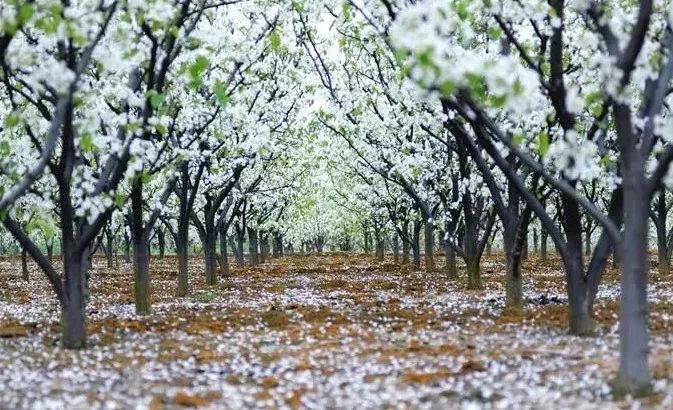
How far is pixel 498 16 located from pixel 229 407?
566 cm

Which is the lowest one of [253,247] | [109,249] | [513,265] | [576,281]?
[576,281]

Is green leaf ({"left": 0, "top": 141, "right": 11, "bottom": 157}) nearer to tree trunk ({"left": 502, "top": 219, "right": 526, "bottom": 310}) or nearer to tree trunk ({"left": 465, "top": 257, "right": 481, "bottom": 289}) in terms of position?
tree trunk ({"left": 502, "top": 219, "right": 526, "bottom": 310})

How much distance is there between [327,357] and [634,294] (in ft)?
13.0

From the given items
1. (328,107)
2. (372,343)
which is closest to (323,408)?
(372,343)

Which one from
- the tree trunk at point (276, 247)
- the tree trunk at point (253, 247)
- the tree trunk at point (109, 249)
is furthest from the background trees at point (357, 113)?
the tree trunk at point (276, 247)

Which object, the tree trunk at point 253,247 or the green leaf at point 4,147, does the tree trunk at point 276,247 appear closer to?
the tree trunk at point 253,247

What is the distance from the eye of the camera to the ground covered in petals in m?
7.40

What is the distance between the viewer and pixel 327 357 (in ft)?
31.7

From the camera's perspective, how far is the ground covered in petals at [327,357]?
7402 millimetres

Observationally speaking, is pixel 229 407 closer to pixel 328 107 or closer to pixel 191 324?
pixel 191 324

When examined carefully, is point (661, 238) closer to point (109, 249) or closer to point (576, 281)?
point (576, 281)

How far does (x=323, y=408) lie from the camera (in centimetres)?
707

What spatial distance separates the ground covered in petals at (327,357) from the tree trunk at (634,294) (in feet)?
0.79

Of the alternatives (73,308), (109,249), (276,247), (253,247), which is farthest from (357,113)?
(276,247)
